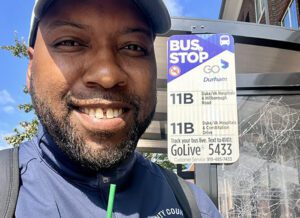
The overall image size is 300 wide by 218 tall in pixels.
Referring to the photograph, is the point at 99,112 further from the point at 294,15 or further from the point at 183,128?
the point at 294,15

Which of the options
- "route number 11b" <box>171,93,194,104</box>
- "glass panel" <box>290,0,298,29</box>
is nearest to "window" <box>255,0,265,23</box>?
"glass panel" <box>290,0,298,29</box>

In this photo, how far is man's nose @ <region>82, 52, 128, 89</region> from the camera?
1.14 m

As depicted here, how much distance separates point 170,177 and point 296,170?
251 cm

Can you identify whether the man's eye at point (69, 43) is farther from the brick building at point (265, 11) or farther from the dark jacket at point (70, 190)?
the brick building at point (265, 11)

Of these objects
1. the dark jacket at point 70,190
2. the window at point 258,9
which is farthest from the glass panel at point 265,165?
the window at point 258,9

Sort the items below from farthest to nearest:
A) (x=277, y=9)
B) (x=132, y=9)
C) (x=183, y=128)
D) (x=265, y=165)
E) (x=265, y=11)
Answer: (x=265, y=11) → (x=277, y=9) → (x=265, y=165) → (x=183, y=128) → (x=132, y=9)

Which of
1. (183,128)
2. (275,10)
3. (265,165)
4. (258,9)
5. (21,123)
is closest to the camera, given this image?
(183,128)

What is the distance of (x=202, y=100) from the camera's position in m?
3.20

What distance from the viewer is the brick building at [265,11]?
1026 cm

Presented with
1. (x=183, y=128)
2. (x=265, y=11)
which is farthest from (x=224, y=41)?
(x=265, y=11)

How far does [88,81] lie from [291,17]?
10.3m

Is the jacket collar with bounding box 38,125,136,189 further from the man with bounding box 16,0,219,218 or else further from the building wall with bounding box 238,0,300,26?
the building wall with bounding box 238,0,300,26

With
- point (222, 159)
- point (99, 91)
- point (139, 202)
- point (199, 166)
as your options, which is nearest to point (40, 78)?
point (99, 91)

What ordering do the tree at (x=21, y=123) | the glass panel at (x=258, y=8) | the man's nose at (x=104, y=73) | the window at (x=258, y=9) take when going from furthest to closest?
the glass panel at (x=258, y=8) → the window at (x=258, y=9) → the tree at (x=21, y=123) → the man's nose at (x=104, y=73)
